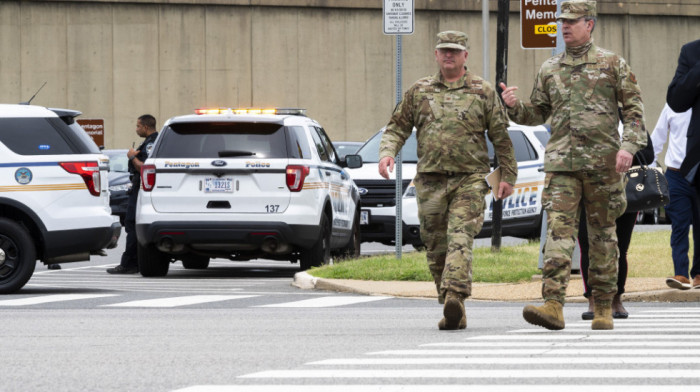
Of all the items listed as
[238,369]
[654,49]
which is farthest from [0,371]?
[654,49]

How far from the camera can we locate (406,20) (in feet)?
51.6

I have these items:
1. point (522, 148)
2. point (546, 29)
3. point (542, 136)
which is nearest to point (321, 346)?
point (546, 29)

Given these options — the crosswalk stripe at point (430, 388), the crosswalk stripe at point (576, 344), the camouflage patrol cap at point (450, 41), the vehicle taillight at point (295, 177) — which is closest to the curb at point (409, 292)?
the vehicle taillight at point (295, 177)

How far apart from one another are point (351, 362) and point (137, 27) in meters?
36.4

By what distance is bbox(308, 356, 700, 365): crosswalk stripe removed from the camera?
7.73m

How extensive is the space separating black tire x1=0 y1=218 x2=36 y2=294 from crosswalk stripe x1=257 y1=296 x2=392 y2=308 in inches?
98.9

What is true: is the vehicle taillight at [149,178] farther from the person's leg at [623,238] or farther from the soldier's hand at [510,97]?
the soldier's hand at [510,97]

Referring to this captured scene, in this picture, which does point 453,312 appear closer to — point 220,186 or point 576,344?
point 576,344

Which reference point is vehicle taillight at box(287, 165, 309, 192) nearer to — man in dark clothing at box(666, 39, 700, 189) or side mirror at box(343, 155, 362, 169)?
side mirror at box(343, 155, 362, 169)

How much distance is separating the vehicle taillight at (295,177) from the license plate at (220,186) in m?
0.61

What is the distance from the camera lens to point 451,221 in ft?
31.3

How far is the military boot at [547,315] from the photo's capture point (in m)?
9.03

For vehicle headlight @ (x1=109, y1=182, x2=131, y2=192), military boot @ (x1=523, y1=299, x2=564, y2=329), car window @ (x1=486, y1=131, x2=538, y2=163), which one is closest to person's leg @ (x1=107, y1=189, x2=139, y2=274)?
car window @ (x1=486, y1=131, x2=538, y2=163)

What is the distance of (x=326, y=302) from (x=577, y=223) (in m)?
3.95
